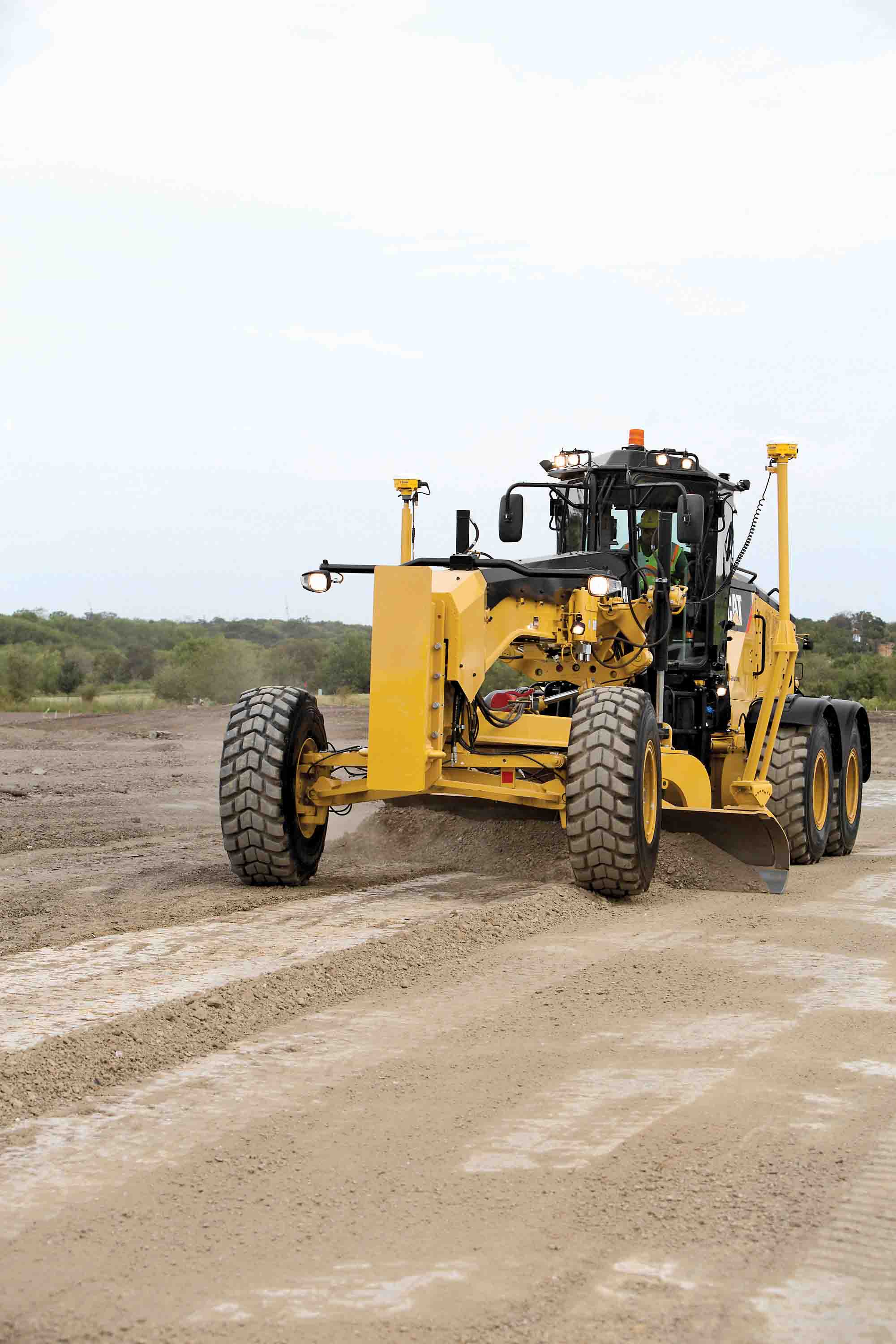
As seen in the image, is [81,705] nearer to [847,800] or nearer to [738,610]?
[847,800]

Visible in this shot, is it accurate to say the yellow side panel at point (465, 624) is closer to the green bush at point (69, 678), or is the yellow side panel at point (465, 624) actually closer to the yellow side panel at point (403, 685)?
the yellow side panel at point (403, 685)

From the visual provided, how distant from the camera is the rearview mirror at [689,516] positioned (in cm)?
1007

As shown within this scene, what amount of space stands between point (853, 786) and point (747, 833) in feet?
12.6

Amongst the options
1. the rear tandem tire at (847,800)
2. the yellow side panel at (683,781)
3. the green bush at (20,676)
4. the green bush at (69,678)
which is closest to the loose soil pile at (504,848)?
the yellow side panel at (683,781)

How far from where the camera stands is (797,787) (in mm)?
11734

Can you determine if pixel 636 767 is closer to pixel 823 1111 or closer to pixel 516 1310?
pixel 823 1111

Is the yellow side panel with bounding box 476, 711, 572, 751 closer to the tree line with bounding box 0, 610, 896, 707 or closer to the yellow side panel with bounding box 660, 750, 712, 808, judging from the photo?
the yellow side panel with bounding box 660, 750, 712, 808

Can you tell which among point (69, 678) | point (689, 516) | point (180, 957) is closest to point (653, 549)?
point (689, 516)

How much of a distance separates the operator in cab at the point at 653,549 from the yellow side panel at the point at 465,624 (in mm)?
2165

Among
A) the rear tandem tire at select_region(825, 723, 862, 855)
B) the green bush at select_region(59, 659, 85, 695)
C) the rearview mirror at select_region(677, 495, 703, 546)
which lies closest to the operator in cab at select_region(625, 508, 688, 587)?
the rearview mirror at select_region(677, 495, 703, 546)

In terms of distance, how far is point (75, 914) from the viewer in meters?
8.18

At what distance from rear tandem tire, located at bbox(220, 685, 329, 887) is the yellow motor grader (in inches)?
0.5

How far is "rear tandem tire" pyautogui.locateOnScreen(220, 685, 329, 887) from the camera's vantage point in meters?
9.12

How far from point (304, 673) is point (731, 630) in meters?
32.8
